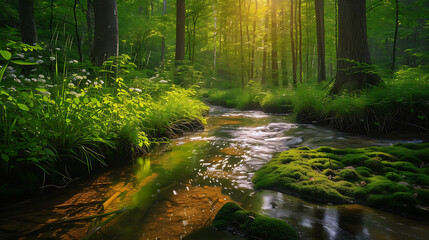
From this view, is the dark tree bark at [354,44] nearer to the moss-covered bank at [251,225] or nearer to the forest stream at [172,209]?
the forest stream at [172,209]

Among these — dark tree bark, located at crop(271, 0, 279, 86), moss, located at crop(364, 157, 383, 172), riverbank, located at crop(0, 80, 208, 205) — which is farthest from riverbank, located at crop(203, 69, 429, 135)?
dark tree bark, located at crop(271, 0, 279, 86)

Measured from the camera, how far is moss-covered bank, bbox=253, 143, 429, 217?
2.15m

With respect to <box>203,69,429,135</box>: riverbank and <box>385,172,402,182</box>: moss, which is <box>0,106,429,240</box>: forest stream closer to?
<box>385,172,402,182</box>: moss

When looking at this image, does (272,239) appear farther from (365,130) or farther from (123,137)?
(365,130)

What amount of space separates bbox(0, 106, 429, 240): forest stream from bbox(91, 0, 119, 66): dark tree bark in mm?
2898

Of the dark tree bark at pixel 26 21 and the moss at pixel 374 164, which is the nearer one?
the moss at pixel 374 164

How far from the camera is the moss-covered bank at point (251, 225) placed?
1746 millimetres

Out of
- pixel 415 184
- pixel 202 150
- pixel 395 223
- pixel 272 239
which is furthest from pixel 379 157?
pixel 202 150

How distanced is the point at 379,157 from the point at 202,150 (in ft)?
9.60

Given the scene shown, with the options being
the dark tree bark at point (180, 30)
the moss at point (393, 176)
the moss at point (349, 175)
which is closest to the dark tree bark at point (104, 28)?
the dark tree bark at point (180, 30)

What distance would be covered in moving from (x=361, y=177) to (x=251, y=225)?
1.68 meters

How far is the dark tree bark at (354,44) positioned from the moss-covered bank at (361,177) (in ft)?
10.6

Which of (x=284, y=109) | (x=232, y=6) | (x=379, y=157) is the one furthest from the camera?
(x=232, y=6)

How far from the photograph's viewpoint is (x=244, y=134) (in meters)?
6.01
